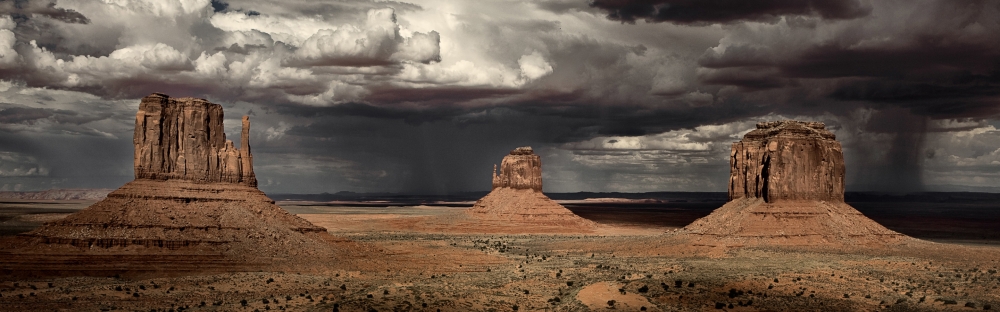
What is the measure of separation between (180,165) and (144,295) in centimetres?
1459

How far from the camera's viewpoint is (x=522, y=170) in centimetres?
13438

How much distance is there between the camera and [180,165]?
55750mm

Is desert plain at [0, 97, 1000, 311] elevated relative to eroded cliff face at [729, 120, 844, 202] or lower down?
lower down

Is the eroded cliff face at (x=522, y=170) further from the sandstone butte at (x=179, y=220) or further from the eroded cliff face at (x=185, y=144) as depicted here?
the eroded cliff face at (x=185, y=144)

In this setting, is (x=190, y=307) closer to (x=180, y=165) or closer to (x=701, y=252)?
(x=180, y=165)

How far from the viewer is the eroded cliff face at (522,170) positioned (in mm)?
134250

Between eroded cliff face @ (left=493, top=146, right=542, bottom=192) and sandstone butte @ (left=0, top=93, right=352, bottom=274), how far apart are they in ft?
247

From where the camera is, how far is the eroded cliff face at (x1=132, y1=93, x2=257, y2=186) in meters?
54.8

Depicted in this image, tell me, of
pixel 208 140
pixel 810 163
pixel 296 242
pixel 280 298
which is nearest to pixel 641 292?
pixel 280 298

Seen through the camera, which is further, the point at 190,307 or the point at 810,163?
the point at 810,163

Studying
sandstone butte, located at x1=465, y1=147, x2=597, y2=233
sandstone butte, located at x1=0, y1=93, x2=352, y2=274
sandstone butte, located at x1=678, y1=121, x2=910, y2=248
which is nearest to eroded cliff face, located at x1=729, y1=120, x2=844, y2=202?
sandstone butte, located at x1=678, y1=121, x2=910, y2=248

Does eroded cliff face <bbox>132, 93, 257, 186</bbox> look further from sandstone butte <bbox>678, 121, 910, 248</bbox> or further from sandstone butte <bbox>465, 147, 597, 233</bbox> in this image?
sandstone butte <bbox>465, 147, 597, 233</bbox>

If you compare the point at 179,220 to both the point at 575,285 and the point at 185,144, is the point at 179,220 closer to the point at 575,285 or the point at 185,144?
the point at 185,144

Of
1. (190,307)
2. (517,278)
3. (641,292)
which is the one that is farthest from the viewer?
(517,278)
